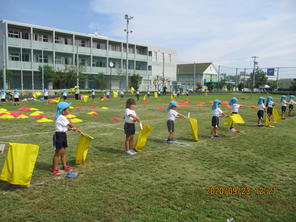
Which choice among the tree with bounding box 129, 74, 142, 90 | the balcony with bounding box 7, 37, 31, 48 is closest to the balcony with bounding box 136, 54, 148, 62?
the tree with bounding box 129, 74, 142, 90

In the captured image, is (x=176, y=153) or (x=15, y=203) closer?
(x=15, y=203)

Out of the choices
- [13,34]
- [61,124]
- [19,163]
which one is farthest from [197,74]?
[19,163]

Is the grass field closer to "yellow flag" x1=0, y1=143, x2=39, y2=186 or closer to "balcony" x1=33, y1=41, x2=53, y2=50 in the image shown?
"yellow flag" x1=0, y1=143, x2=39, y2=186

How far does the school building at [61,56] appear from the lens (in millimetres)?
40938

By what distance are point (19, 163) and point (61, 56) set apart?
1878 inches

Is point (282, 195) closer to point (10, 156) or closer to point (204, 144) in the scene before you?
point (204, 144)

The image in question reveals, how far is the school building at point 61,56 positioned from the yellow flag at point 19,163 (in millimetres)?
36912

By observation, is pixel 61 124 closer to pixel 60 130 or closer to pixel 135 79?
pixel 60 130

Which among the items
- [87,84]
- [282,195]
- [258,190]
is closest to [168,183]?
[258,190]

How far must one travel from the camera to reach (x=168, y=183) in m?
5.00

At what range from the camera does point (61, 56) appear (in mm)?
48469

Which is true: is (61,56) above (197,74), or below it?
above

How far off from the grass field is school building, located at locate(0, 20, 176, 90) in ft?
120

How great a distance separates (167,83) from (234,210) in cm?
6980
